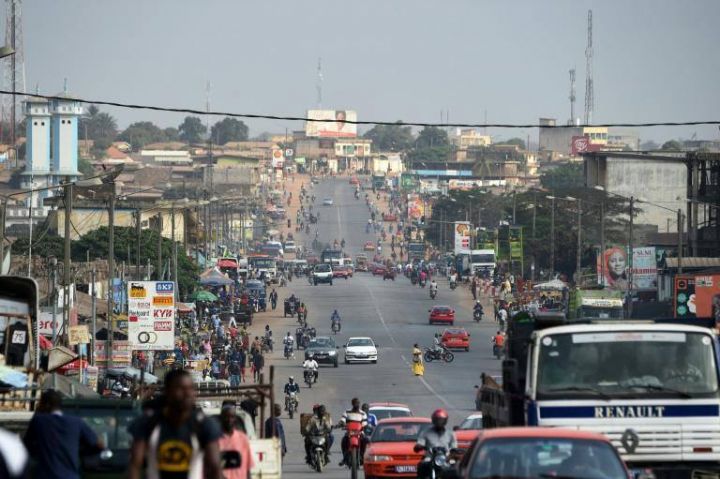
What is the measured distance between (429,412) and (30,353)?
73.6 feet

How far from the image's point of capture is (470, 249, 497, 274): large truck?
397ft

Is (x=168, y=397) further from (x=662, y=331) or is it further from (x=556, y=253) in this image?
(x=556, y=253)

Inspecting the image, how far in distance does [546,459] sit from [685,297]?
156 feet

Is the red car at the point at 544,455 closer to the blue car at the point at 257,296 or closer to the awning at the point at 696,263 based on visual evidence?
the awning at the point at 696,263

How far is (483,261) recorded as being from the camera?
122 metres

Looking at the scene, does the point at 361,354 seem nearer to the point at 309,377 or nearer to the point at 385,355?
the point at 385,355

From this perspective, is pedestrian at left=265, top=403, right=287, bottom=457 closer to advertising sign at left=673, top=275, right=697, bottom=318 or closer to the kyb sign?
the kyb sign

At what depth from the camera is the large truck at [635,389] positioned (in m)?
17.1

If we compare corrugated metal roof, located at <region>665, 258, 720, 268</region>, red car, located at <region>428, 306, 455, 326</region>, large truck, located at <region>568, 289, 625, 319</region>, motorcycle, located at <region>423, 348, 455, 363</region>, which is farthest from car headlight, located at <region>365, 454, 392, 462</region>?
red car, located at <region>428, 306, 455, 326</region>

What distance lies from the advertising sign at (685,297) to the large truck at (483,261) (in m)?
60.0

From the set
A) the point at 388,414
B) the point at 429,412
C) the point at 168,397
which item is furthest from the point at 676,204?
the point at 168,397

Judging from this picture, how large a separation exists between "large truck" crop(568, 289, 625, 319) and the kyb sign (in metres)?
29.5

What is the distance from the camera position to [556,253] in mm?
128625

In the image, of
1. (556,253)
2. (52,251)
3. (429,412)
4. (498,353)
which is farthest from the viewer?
(556,253)
